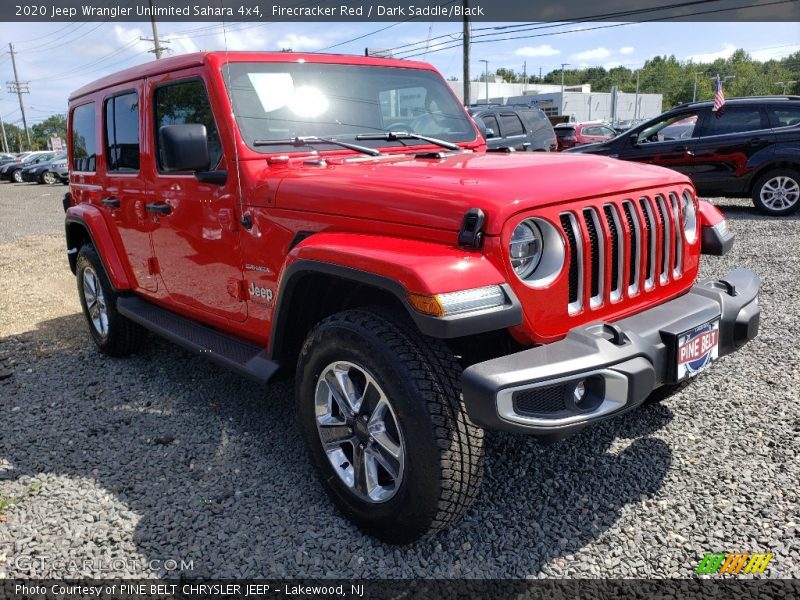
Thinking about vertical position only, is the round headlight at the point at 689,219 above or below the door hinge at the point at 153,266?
above

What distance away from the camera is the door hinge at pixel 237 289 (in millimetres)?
3127

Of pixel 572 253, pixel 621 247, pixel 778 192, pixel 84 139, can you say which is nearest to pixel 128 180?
pixel 84 139

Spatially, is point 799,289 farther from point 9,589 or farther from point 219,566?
point 9,589

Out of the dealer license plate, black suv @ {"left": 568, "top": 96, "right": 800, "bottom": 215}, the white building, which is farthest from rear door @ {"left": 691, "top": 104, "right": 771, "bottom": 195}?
the white building

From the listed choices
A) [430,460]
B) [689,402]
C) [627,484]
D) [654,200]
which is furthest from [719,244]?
[430,460]

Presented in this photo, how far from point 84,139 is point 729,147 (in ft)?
28.9

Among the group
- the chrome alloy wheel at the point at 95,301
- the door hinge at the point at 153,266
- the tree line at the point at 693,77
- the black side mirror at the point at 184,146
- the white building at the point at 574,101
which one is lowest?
the chrome alloy wheel at the point at 95,301

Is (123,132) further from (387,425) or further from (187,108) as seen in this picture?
(387,425)

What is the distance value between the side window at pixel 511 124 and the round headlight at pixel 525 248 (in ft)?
32.0

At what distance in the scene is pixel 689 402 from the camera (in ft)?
11.6

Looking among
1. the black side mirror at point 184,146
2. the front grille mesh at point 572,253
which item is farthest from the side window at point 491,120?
the front grille mesh at point 572,253

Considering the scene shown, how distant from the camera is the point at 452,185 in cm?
231

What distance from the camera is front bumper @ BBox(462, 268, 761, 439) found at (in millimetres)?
1923

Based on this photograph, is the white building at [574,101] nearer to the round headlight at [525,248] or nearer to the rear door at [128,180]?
the rear door at [128,180]
